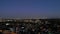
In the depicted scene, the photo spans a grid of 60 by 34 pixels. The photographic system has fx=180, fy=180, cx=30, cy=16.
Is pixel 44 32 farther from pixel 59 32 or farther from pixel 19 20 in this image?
pixel 19 20

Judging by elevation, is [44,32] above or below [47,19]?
below

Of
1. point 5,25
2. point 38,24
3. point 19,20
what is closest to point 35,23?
point 38,24

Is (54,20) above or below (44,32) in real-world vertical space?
above

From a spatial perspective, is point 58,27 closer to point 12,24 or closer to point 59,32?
point 59,32

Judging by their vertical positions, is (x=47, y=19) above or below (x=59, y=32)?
above

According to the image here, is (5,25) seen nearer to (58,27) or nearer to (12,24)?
(12,24)

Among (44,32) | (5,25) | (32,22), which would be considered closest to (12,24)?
(5,25)

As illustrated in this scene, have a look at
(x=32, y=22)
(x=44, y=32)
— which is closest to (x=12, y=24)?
(x=32, y=22)
